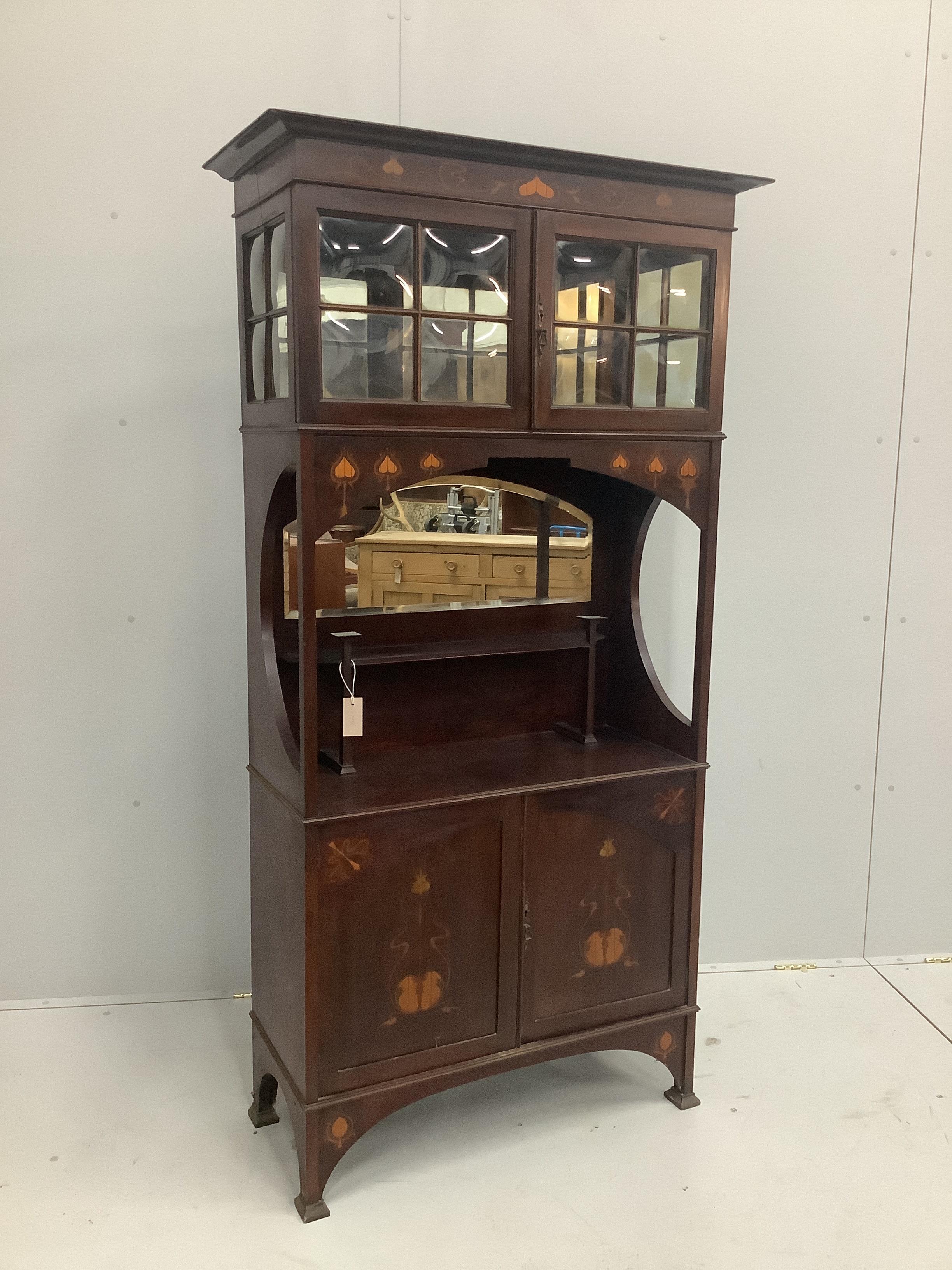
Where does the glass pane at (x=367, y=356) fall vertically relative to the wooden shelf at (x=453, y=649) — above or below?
above

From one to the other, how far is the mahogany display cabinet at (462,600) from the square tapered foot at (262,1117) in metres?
0.03

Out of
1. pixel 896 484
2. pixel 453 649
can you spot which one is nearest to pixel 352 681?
pixel 453 649

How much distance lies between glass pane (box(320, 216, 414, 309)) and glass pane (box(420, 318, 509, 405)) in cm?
9

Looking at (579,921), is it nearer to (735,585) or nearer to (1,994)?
(735,585)

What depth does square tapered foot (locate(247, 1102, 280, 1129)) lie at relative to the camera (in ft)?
8.86

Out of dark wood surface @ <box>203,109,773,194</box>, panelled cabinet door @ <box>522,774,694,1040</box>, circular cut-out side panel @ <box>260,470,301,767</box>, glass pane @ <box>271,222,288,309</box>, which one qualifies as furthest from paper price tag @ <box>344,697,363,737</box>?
dark wood surface @ <box>203,109,773,194</box>

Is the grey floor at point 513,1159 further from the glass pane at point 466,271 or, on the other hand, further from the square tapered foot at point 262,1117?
the glass pane at point 466,271

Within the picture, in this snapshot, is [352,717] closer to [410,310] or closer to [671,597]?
[410,310]

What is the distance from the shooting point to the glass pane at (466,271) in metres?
2.26

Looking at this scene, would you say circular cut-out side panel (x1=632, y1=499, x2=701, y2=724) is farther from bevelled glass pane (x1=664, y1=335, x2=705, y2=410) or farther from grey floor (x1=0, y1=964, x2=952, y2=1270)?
grey floor (x1=0, y1=964, x2=952, y2=1270)

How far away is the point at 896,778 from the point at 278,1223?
2.27 m

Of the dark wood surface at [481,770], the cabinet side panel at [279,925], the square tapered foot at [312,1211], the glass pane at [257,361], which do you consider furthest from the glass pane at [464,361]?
the square tapered foot at [312,1211]

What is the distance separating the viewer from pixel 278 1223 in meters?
2.38

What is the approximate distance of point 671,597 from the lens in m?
3.32
